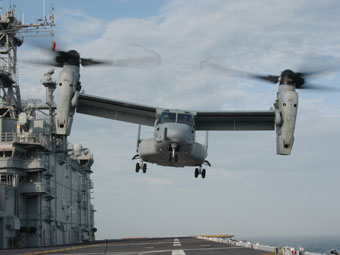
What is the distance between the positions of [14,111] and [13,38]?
26.5 ft

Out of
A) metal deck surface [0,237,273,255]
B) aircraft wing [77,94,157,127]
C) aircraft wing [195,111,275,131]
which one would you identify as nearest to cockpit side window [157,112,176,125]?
aircraft wing [77,94,157,127]

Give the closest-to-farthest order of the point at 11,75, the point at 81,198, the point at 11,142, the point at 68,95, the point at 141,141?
1. the point at 68,95
2. the point at 141,141
3. the point at 11,142
4. the point at 11,75
5. the point at 81,198

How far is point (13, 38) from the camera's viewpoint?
49.9m

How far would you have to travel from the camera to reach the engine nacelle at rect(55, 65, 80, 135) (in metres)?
23.8

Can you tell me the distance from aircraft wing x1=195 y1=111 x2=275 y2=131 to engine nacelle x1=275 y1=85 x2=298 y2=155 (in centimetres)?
223

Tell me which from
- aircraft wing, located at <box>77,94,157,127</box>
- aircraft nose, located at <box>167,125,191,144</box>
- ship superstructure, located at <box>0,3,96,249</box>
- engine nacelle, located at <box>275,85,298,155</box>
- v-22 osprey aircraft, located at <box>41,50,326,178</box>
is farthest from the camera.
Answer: ship superstructure, located at <box>0,3,96,249</box>

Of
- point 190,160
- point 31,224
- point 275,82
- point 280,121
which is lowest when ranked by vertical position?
point 31,224

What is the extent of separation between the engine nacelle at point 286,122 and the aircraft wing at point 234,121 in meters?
2.23

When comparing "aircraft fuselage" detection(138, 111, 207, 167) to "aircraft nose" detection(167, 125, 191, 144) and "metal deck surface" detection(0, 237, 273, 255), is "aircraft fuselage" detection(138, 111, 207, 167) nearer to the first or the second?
"aircraft nose" detection(167, 125, 191, 144)

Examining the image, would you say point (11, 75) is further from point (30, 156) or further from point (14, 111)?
point (30, 156)

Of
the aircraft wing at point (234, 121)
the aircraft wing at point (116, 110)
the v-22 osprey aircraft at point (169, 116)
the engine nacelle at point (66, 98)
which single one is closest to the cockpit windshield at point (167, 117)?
the v-22 osprey aircraft at point (169, 116)

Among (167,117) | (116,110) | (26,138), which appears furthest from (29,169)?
(167,117)

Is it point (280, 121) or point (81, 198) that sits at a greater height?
point (280, 121)

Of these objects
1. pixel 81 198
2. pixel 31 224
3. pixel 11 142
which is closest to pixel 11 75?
pixel 11 142
